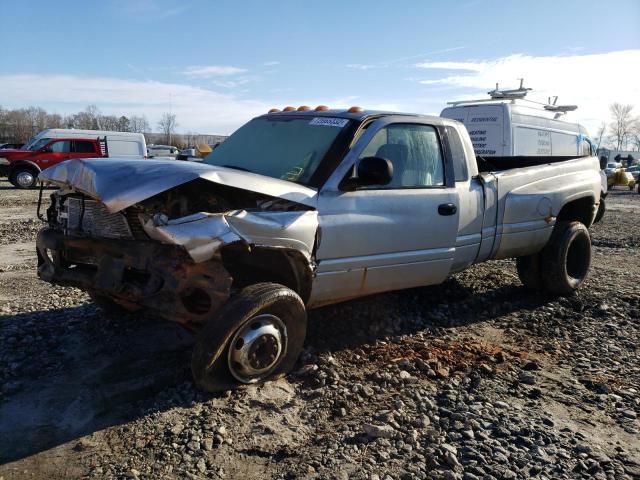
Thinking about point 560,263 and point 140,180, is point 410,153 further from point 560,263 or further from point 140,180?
point 560,263

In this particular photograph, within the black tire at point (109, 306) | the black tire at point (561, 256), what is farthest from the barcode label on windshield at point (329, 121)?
the black tire at point (561, 256)

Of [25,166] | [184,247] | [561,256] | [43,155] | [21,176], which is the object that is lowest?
[561,256]

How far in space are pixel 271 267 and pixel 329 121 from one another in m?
1.33

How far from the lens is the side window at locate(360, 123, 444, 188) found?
418 cm

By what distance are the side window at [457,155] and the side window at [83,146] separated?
20127 millimetres

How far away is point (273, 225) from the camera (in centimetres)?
332

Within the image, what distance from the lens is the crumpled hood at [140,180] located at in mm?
3000


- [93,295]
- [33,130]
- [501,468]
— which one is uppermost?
[33,130]

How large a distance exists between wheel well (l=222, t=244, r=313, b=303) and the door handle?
138cm

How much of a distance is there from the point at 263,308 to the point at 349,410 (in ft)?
2.69

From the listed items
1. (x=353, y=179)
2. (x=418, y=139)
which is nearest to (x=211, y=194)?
(x=353, y=179)

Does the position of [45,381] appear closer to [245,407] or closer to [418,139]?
[245,407]

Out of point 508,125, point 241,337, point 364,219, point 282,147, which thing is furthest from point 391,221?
point 508,125

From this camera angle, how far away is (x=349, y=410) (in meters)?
3.27
